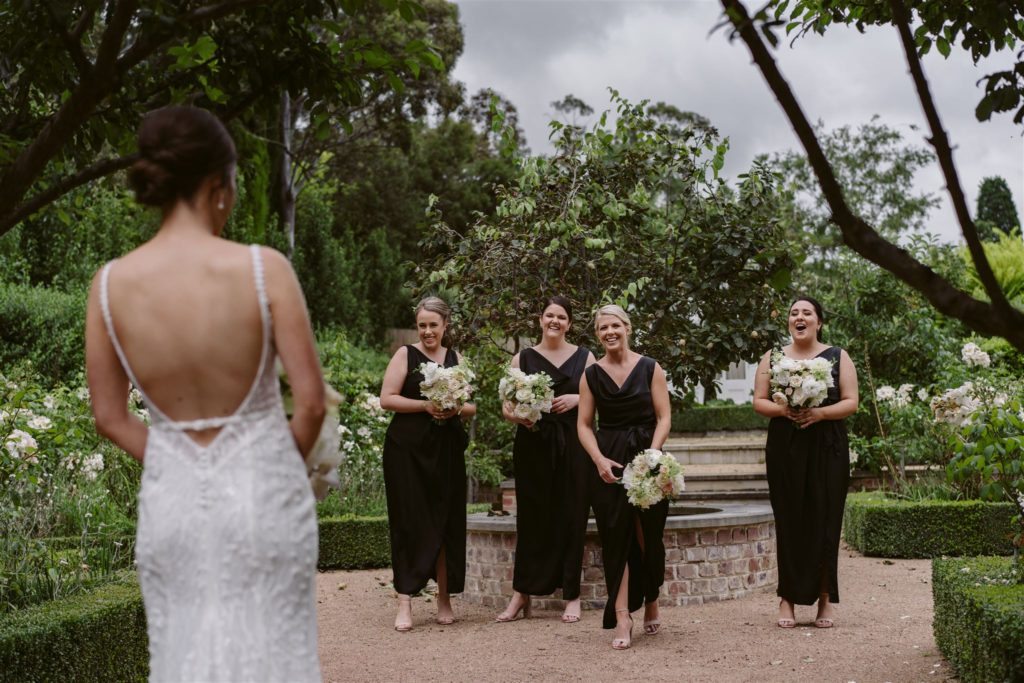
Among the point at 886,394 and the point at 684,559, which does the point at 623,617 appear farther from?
the point at 886,394

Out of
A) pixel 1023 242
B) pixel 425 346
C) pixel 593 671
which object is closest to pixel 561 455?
pixel 425 346

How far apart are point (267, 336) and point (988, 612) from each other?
3505 mm

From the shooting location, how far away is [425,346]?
25.6 feet

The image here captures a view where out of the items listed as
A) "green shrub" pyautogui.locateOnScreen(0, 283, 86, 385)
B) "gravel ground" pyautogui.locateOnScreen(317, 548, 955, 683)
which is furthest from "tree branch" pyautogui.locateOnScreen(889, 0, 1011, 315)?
"green shrub" pyautogui.locateOnScreen(0, 283, 86, 385)

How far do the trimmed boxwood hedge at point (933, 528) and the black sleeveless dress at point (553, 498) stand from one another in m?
4.51

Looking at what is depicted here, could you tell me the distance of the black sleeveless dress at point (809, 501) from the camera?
7.16m

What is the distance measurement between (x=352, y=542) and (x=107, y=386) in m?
8.51

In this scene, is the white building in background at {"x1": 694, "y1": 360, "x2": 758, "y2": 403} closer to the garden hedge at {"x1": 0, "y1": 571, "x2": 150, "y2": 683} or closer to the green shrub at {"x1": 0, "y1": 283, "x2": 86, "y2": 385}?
the green shrub at {"x1": 0, "y1": 283, "x2": 86, "y2": 385}

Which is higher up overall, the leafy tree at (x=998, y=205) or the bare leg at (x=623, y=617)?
the leafy tree at (x=998, y=205)

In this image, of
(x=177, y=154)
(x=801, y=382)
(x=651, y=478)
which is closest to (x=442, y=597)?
(x=651, y=478)

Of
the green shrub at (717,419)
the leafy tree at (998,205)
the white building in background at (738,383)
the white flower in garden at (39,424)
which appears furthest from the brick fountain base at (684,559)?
the leafy tree at (998,205)

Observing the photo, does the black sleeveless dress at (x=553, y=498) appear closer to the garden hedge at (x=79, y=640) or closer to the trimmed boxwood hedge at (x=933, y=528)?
the garden hedge at (x=79, y=640)

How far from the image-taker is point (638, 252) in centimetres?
1044

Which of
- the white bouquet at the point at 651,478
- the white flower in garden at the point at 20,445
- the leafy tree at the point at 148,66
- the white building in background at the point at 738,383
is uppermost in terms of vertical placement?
the white building in background at the point at 738,383
